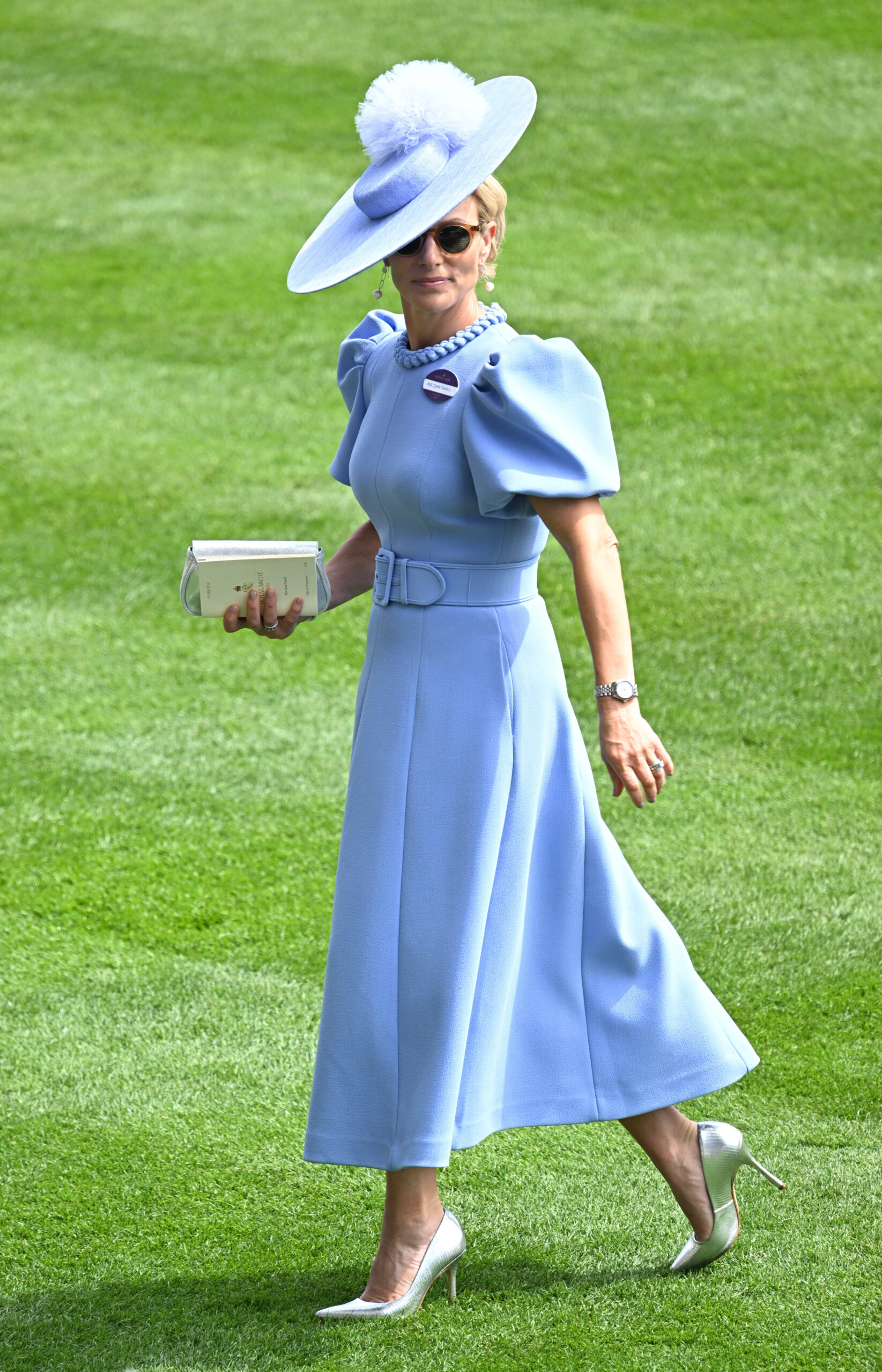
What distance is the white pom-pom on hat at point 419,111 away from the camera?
290 centimetres

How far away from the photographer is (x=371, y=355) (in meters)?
3.22

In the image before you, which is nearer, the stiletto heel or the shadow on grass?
the shadow on grass

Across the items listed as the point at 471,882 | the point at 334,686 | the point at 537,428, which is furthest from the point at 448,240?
the point at 334,686

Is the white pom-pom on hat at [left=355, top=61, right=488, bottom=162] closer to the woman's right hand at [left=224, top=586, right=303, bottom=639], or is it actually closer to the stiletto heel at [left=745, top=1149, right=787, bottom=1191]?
the woman's right hand at [left=224, top=586, right=303, bottom=639]

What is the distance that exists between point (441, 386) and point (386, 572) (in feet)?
1.21

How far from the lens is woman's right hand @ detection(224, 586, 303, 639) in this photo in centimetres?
319

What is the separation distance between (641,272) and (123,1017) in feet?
29.5

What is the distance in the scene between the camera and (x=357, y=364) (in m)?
3.31

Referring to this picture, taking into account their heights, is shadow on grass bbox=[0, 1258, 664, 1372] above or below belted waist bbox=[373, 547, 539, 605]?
below

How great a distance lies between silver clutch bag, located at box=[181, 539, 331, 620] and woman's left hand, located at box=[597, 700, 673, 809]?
67cm

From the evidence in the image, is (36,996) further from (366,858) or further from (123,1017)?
(366,858)

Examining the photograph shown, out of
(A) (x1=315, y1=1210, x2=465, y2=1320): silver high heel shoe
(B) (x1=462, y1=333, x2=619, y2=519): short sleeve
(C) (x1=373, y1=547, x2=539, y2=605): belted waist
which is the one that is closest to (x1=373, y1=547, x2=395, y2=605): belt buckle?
(C) (x1=373, y1=547, x2=539, y2=605): belted waist

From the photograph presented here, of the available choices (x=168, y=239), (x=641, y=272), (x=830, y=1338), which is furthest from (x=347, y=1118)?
(x=168, y=239)

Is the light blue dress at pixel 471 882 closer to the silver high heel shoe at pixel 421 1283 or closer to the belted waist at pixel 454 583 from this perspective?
the belted waist at pixel 454 583
